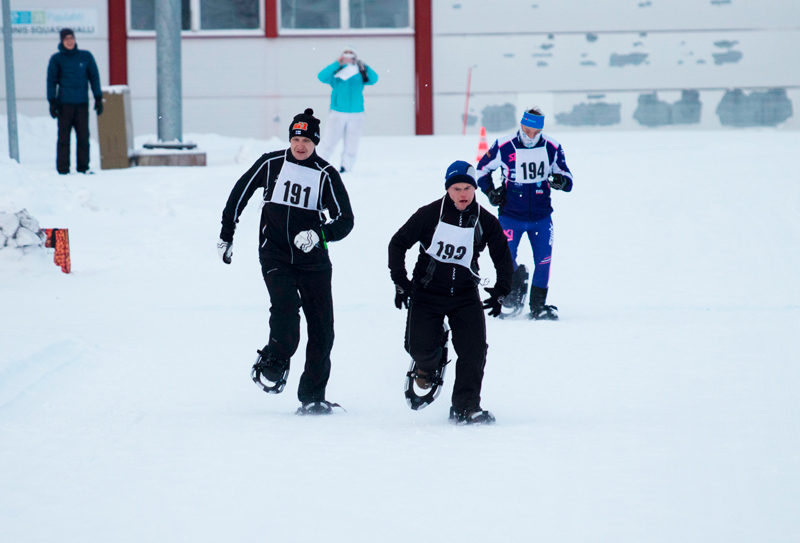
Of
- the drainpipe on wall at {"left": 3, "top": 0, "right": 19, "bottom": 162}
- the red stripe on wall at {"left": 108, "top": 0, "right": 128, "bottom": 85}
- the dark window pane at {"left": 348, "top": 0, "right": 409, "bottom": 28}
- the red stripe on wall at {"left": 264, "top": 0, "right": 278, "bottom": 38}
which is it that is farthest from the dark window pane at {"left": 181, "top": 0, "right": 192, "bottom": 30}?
the drainpipe on wall at {"left": 3, "top": 0, "right": 19, "bottom": 162}

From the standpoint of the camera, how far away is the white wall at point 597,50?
20.4m

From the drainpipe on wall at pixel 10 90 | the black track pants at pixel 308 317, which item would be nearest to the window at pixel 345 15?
the drainpipe on wall at pixel 10 90

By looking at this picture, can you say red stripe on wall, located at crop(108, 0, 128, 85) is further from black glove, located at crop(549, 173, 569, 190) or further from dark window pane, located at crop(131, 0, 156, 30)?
black glove, located at crop(549, 173, 569, 190)

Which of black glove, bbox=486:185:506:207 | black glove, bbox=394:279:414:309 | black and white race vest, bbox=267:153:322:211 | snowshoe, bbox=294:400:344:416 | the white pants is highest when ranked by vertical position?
the white pants

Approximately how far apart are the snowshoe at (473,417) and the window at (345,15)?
54.7 ft

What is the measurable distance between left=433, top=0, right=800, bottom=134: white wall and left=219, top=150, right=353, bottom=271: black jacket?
15.9 meters

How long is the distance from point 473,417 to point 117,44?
17.6 metres

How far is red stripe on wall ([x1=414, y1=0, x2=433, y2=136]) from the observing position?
20219 mm

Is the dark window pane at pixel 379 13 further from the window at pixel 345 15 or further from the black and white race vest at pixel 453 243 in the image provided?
the black and white race vest at pixel 453 243

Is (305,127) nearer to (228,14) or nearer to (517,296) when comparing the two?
(517,296)

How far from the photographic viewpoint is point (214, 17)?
803 inches

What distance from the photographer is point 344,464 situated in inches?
161

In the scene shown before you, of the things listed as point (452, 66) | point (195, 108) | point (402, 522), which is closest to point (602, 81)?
point (452, 66)

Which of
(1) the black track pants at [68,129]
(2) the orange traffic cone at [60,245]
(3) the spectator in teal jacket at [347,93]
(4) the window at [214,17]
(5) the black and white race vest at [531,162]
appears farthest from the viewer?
(4) the window at [214,17]
